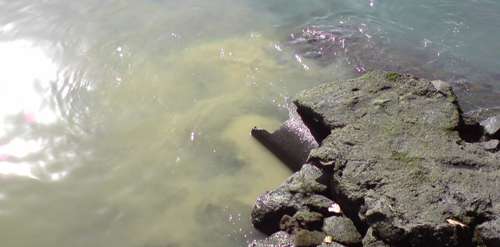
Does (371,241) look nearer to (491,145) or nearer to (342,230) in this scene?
(342,230)

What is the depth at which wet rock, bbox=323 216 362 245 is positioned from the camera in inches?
Answer: 167

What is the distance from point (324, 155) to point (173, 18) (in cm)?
349

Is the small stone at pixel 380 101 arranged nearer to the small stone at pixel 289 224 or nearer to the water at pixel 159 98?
the water at pixel 159 98

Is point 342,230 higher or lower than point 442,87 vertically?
lower

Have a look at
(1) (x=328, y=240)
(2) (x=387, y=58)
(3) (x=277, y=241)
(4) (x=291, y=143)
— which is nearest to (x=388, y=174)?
(1) (x=328, y=240)

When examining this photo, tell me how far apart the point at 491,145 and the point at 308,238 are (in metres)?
1.77

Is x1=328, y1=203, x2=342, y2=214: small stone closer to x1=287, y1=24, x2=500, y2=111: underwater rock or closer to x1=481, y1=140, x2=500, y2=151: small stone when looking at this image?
x1=481, y1=140, x2=500, y2=151: small stone

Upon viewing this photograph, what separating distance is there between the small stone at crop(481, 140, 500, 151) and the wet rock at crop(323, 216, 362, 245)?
134 cm

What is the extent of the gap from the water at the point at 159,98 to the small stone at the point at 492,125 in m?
1.67

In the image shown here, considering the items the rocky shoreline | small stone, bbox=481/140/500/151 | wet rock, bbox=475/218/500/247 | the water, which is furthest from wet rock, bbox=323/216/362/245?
small stone, bbox=481/140/500/151

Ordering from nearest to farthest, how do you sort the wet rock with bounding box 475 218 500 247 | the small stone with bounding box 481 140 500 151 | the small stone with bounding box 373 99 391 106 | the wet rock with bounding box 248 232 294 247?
the wet rock with bounding box 475 218 500 247 < the wet rock with bounding box 248 232 294 247 < the small stone with bounding box 481 140 500 151 < the small stone with bounding box 373 99 391 106

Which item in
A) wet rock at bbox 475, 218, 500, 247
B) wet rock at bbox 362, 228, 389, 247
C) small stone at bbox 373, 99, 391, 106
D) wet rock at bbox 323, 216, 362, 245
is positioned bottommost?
wet rock at bbox 323, 216, 362, 245

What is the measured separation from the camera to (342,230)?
14.1 feet

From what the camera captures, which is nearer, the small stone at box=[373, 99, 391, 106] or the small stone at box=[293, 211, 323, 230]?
the small stone at box=[293, 211, 323, 230]
